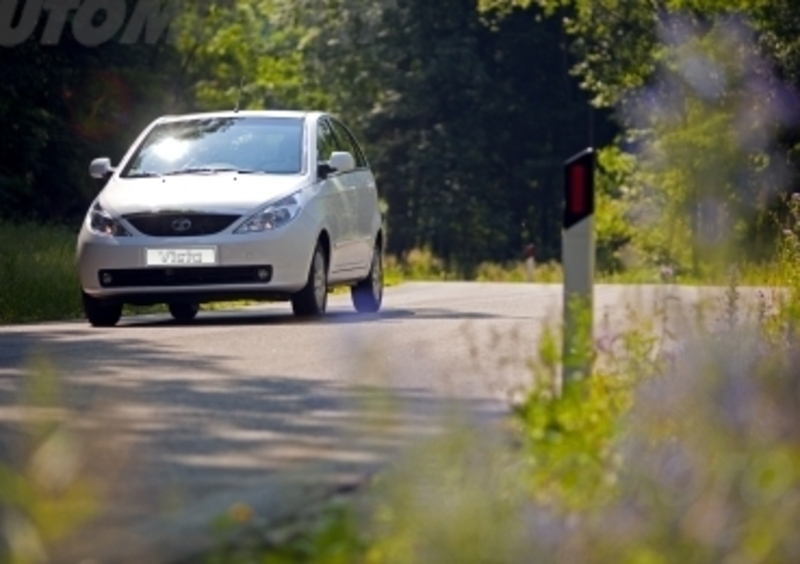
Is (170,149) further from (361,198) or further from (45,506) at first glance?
(45,506)

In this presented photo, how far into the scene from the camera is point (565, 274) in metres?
10.0

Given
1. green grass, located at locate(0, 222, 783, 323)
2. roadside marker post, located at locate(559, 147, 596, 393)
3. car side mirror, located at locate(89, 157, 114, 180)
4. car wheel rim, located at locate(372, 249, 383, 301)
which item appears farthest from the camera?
green grass, located at locate(0, 222, 783, 323)

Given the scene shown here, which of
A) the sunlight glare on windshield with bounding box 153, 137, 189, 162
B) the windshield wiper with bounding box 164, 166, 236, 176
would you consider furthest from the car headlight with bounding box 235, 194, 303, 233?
the sunlight glare on windshield with bounding box 153, 137, 189, 162

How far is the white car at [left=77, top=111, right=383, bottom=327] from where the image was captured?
1847cm

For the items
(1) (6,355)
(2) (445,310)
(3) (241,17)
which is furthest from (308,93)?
(1) (6,355)

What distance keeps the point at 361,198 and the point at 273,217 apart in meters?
2.50

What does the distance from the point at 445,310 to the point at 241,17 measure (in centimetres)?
5393

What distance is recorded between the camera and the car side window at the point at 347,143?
69.5ft

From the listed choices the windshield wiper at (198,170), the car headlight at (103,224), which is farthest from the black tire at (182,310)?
the car headlight at (103,224)

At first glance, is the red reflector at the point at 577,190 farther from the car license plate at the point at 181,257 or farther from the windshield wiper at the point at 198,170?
the windshield wiper at the point at 198,170

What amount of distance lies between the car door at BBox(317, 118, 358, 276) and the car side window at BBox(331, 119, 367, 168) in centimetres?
28

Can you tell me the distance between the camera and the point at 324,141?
20359 millimetres

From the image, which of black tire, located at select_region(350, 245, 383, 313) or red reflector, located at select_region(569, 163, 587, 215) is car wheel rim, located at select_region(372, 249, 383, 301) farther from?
red reflector, located at select_region(569, 163, 587, 215)

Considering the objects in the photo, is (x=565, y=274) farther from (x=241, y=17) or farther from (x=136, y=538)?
(x=241, y=17)
